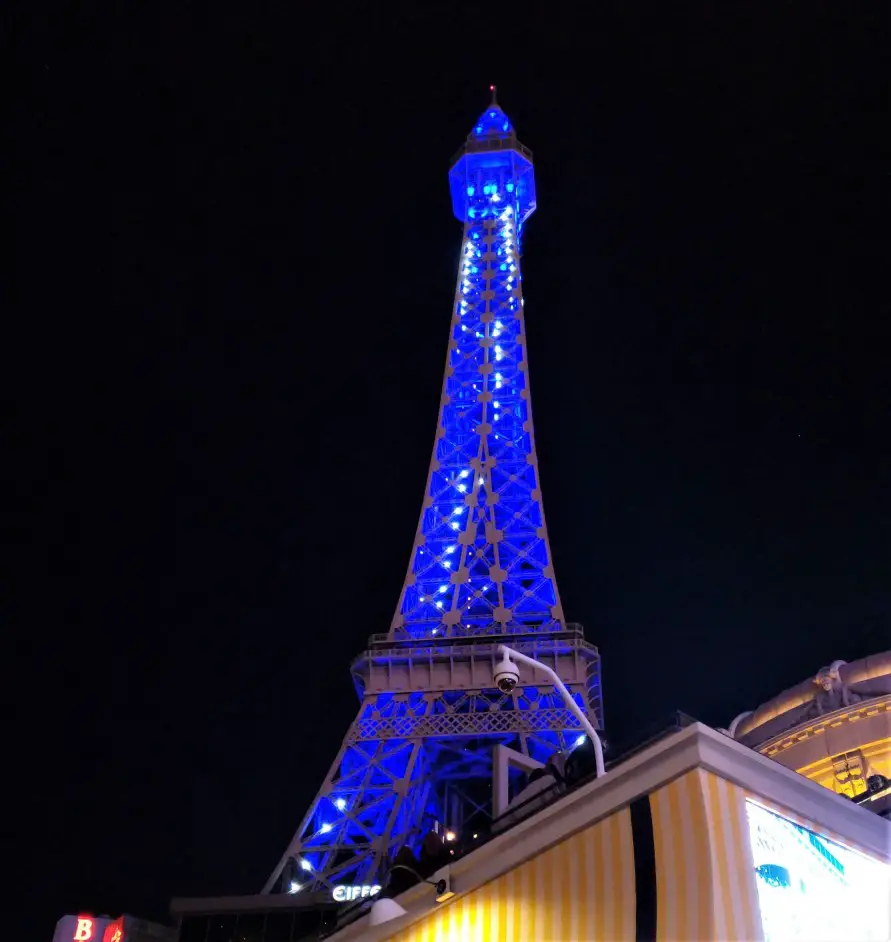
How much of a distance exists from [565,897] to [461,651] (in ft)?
109

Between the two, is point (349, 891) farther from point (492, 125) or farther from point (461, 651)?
point (492, 125)

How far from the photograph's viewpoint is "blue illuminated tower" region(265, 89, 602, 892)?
43.6 m

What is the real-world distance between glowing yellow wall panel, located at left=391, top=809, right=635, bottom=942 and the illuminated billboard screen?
1.52 meters

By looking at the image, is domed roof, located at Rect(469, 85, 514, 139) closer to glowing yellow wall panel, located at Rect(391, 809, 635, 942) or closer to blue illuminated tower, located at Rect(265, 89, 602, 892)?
blue illuminated tower, located at Rect(265, 89, 602, 892)

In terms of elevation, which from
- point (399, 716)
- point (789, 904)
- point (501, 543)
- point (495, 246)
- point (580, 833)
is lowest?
point (789, 904)

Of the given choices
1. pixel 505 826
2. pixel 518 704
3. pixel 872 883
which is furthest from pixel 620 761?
pixel 518 704

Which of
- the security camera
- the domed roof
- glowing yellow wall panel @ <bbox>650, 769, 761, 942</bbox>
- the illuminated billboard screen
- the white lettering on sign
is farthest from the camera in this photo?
the domed roof

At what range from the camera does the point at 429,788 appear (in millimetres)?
46625

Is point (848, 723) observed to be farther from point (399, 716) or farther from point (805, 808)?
point (805, 808)

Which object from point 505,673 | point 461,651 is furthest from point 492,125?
point 505,673

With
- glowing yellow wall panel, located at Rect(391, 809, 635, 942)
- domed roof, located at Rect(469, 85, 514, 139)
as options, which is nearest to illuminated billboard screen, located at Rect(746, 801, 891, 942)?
glowing yellow wall panel, located at Rect(391, 809, 635, 942)

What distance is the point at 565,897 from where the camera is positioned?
13.8 metres

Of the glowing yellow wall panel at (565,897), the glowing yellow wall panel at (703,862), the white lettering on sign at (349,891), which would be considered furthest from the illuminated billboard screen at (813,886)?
the white lettering on sign at (349,891)

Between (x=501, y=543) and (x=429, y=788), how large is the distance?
44.5ft
